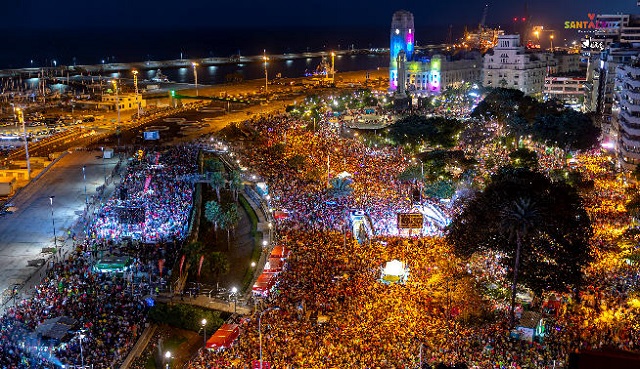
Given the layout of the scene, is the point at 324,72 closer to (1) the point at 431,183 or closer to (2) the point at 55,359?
(1) the point at 431,183

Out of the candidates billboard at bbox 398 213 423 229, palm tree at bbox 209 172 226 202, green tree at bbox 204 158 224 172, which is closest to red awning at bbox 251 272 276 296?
billboard at bbox 398 213 423 229

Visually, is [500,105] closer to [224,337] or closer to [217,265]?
[217,265]

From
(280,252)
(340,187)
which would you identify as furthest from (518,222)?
(340,187)

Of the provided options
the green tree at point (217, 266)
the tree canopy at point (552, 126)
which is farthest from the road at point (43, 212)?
the tree canopy at point (552, 126)

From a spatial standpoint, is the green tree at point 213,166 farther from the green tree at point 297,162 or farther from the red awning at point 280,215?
the red awning at point 280,215

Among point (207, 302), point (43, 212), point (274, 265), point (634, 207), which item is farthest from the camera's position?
point (43, 212)

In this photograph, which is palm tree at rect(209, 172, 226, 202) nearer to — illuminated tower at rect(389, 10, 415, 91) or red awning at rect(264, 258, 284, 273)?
red awning at rect(264, 258, 284, 273)
